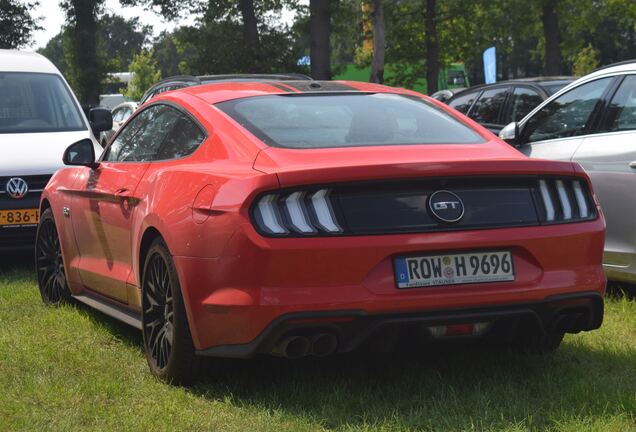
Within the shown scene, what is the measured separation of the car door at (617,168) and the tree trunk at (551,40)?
27575 millimetres

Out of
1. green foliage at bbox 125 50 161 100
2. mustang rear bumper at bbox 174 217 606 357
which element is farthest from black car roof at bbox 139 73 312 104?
green foliage at bbox 125 50 161 100

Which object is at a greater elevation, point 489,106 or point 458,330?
point 458,330

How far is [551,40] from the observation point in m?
35.4

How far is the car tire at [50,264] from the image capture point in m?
7.59

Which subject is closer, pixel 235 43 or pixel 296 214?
pixel 296 214

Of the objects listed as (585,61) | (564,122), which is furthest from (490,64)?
(585,61)

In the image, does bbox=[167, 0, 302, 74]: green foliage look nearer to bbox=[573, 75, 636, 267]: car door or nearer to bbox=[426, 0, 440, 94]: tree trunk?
bbox=[426, 0, 440, 94]: tree trunk

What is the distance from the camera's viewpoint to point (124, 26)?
14925cm

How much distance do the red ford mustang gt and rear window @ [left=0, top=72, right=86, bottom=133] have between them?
217 inches

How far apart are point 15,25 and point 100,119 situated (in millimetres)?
33379

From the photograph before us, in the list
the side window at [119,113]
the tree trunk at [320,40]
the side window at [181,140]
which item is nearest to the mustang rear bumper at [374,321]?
the side window at [181,140]

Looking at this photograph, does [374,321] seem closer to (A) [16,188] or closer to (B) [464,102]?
(A) [16,188]

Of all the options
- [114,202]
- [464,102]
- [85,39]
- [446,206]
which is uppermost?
[446,206]

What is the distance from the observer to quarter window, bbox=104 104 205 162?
566 centimetres
